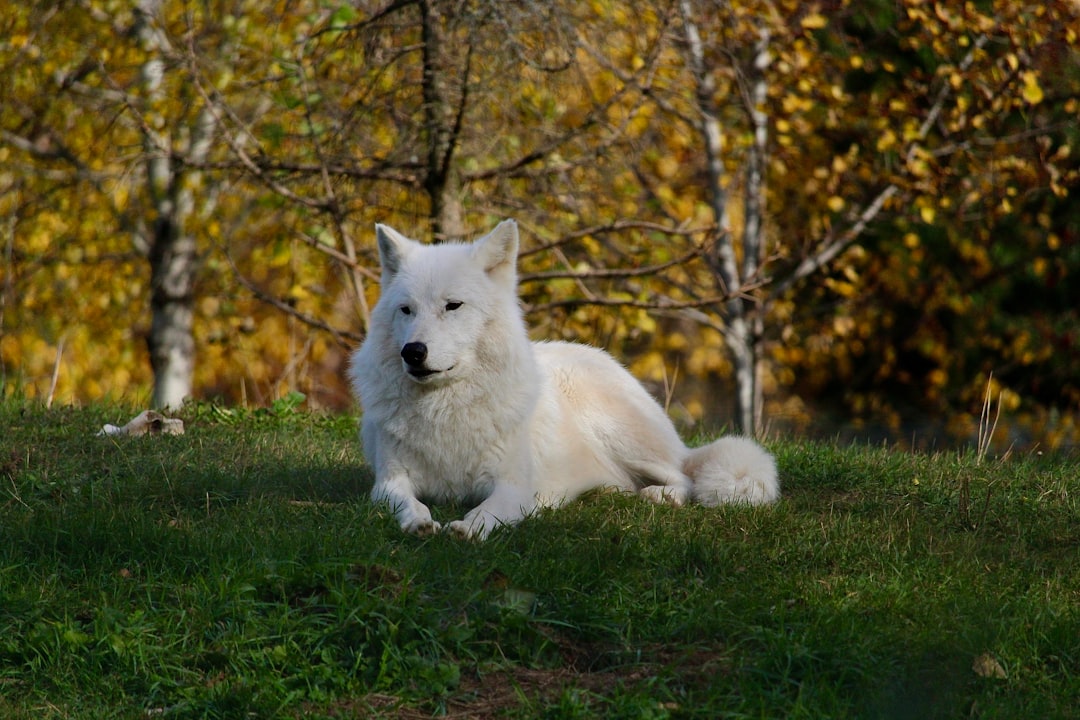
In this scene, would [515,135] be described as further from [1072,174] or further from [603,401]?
[1072,174]

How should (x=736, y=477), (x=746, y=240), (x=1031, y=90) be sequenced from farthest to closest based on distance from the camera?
1. (x=746, y=240)
2. (x=1031, y=90)
3. (x=736, y=477)

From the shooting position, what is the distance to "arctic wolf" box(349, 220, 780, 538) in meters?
5.16

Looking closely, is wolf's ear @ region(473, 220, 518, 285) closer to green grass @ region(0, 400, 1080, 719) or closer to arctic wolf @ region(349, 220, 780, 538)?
arctic wolf @ region(349, 220, 780, 538)

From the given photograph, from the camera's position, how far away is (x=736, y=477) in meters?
5.68

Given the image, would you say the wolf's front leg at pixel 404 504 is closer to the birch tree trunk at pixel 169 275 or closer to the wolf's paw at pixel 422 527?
the wolf's paw at pixel 422 527

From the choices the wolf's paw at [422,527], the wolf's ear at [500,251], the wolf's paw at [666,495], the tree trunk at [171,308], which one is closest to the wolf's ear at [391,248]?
the wolf's ear at [500,251]

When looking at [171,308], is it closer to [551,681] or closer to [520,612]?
[520,612]

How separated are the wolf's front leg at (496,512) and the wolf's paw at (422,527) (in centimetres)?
6

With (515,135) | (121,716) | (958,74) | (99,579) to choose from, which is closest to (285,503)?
(99,579)

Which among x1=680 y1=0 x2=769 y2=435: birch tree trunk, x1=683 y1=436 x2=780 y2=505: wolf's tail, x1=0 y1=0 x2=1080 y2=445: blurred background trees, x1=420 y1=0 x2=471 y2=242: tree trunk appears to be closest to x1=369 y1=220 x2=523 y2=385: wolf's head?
x1=683 y1=436 x2=780 y2=505: wolf's tail

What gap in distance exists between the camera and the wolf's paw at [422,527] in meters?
4.68

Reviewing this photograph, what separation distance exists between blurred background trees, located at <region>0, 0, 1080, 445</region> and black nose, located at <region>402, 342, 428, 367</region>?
3.57 m

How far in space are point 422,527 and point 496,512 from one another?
45 centimetres

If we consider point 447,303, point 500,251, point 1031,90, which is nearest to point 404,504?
point 447,303
